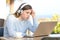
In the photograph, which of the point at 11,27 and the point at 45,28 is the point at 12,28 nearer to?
the point at 11,27

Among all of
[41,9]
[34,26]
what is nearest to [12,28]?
[34,26]

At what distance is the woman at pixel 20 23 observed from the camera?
1.64 meters

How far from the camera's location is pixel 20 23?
168cm

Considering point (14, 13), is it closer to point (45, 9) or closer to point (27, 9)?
point (27, 9)

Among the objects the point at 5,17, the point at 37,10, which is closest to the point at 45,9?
the point at 37,10

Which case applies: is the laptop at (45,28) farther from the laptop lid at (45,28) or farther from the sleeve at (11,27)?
the sleeve at (11,27)

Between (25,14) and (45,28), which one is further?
(25,14)

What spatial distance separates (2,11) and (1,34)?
240mm

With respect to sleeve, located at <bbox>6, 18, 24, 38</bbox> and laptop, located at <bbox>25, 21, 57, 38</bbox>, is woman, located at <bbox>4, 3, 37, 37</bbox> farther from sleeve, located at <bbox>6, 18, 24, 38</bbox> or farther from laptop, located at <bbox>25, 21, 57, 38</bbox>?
laptop, located at <bbox>25, 21, 57, 38</bbox>

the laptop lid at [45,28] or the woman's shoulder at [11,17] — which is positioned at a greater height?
the woman's shoulder at [11,17]

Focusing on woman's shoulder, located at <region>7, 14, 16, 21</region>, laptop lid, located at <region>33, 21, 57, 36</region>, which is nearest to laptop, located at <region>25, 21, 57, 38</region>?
laptop lid, located at <region>33, 21, 57, 36</region>

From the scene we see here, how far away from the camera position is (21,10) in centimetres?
169

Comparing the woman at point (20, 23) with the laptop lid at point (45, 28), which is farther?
the woman at point (20, 23)

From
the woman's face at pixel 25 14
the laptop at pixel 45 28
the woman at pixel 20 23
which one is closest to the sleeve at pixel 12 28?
the woman at pixel 20 23
